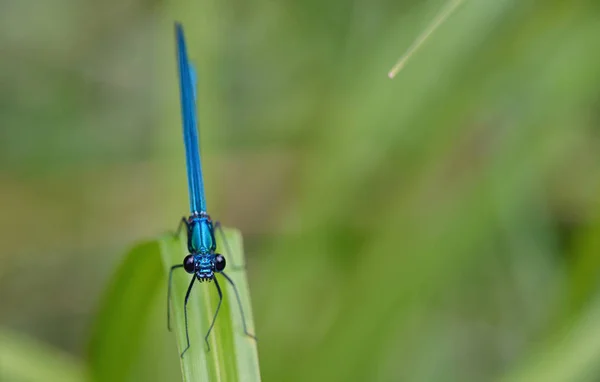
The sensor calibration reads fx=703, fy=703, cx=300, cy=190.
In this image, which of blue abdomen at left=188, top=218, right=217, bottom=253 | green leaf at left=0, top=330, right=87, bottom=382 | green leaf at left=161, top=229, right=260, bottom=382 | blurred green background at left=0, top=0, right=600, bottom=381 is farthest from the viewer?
blurred green background at left=0, top=0, right=600, bottom=381

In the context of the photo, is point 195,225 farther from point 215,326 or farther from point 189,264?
point 215,326

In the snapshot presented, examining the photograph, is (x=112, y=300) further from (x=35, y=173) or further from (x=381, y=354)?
(x=35, y=173)

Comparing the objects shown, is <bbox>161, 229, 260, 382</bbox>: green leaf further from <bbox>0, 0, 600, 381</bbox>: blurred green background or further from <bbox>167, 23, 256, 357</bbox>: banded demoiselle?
<bbox>0, 0, 600, 381</bbox>: blurred green background

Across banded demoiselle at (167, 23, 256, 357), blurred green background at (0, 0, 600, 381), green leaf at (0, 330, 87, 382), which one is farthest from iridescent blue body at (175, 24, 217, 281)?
green leaf at (0, 330, 87, 382)

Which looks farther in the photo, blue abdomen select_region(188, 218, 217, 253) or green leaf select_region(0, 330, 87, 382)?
green leaf select_region(0, 330, 87, 382)

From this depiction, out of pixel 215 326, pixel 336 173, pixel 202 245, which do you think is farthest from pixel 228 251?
pixel 336 173

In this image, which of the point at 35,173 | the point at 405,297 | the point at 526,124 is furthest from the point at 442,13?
the point at 35,173

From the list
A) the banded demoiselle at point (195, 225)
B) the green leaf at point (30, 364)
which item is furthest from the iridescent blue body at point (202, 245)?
→ the green leaf at point (30, 364)
